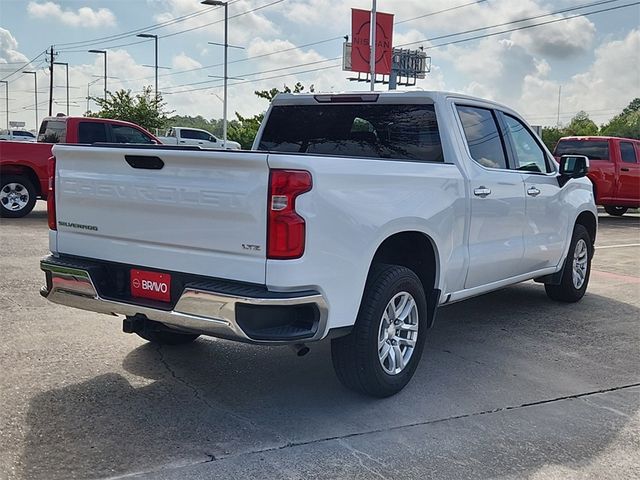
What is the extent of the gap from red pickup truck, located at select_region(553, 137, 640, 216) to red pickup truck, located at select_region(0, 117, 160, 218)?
1065 cm

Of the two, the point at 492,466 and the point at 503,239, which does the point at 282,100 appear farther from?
the point at 492,466

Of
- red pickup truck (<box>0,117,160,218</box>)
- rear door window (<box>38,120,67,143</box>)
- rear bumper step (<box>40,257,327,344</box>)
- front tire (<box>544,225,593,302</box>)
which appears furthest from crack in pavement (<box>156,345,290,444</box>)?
rear door window (<box>38,120,67,143</box>)

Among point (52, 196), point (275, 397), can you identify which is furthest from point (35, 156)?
point (275, 397)

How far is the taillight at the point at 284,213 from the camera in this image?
11.8 feet

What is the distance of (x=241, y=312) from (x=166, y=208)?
0.80 metres

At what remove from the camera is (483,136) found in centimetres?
Result: 571

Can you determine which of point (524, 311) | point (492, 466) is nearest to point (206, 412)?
point (492, 466)

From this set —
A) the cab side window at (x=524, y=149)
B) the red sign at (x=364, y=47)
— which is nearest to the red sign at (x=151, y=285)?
the cab side window at (x=524, y=149)

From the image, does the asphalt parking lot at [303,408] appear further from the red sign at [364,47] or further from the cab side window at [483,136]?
the red sign at [364,47]

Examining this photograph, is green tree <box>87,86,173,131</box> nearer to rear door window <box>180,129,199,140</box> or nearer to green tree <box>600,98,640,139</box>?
rear door window <box>180,129,199,140</box>

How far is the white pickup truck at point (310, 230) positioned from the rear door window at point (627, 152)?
43.6 feet

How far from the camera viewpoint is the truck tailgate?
12.1ft

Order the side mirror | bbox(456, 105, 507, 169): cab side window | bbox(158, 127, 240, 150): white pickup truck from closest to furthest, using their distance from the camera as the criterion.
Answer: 1. bbox(456, 105, 507, 169): cab side window
2. the side mirror
3. bbox(158, 127, 240, 150): white pickup truck

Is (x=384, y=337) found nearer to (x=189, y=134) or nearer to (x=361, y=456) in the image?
(x=361, y=456)
